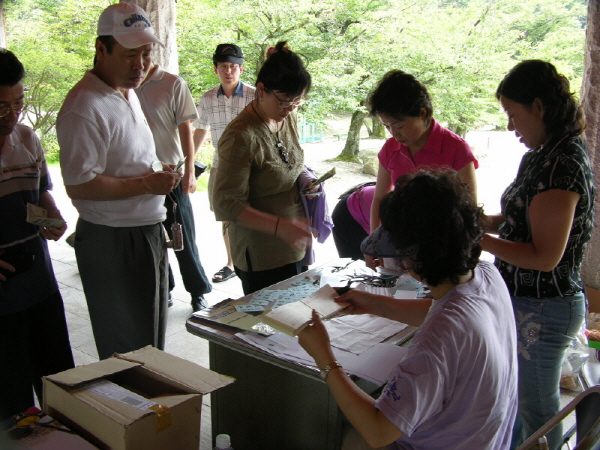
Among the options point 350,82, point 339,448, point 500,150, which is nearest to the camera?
point 339,448

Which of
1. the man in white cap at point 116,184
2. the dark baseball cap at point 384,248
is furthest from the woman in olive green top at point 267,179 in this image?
the dark baseball cap at point 384,248

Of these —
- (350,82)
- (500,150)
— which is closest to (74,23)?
(350,82)

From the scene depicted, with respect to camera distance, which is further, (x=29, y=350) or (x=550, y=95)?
(x=29, y=350)

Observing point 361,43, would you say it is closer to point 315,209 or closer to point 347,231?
point 347,231

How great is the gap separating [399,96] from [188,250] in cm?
183

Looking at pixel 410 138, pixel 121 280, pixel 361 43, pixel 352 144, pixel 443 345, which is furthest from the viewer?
pixel 352 144

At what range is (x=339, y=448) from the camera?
5.32 feet

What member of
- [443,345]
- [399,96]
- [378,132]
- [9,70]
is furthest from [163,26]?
[378,132]

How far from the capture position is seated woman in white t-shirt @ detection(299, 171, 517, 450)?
42.8 inches

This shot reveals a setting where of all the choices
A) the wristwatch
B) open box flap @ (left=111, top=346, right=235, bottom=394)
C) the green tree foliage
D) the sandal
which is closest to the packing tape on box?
open box flap @ (left=111, top=346, right=235, bottom=394)

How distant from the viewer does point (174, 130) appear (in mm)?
3271

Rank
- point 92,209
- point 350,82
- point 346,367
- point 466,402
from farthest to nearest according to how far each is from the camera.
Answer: point 350,82
point 92,209
point 346,367
point 466,402

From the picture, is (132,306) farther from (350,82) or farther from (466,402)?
(350,82)

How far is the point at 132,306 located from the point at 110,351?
20cm
